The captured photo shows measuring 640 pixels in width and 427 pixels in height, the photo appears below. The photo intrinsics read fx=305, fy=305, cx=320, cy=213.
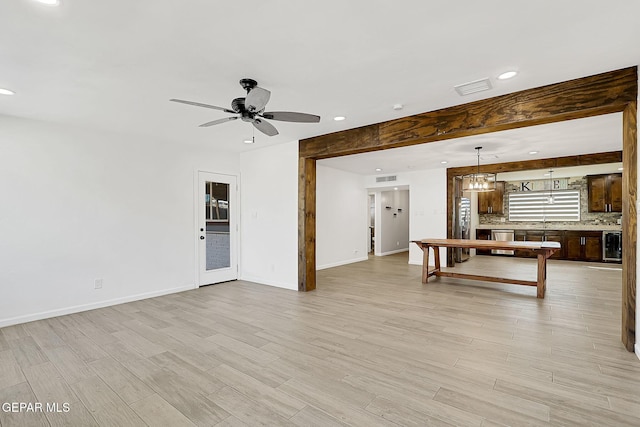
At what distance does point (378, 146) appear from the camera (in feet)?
13.6

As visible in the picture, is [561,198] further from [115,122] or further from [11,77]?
[11,77]

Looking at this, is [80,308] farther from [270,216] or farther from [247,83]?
[247,83]

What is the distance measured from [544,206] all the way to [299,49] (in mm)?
9793

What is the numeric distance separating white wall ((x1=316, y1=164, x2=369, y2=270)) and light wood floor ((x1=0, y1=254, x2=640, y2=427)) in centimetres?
282

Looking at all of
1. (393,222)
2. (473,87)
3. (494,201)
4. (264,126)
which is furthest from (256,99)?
(494,201)

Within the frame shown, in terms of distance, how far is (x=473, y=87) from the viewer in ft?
9.71

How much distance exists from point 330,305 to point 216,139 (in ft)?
10.2

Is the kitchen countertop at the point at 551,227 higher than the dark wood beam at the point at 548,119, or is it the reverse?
the dark wood beam at the point at 548,119

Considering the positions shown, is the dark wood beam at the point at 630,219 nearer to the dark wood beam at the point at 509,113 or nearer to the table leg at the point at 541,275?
the dark wood beam at the point at 509,113

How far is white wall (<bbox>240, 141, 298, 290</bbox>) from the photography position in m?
5.22

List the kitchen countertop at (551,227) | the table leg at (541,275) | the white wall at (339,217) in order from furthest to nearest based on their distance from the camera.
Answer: the kitchen countertop at (551,227)
the white wall at (339,217)
the table leg at (541,275)

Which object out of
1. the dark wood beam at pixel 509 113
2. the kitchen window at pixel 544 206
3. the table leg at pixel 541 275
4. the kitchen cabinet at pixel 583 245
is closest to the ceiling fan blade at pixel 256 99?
the dark wood beam at pixel 509 113

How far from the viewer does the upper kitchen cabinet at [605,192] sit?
796cm

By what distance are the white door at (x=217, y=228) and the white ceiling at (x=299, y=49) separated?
228 cm
